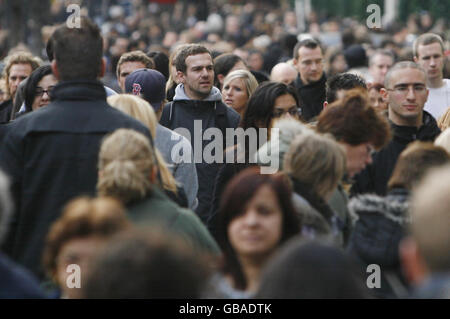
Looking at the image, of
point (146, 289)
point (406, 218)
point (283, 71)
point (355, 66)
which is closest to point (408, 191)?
point (406, 218)

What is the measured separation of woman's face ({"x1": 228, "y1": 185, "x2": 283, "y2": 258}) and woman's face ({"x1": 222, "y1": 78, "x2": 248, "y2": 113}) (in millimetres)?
4818

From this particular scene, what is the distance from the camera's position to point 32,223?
16.5ft

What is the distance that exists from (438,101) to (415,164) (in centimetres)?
490

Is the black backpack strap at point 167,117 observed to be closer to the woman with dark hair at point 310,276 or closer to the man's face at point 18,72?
the man's face at point 18,72

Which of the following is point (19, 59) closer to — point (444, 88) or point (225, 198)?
point (444, 88)

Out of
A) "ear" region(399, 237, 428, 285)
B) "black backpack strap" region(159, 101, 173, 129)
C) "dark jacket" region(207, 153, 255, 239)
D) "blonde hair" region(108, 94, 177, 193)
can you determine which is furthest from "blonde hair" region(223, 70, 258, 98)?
"ear" region(399, 237, 428, 285)

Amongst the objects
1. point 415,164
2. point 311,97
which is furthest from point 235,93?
point 415,164

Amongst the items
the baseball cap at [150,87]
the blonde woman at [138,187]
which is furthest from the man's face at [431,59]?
the blonde woman at [138,187]

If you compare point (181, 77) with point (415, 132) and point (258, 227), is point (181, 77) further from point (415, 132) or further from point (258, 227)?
point (258, 227)

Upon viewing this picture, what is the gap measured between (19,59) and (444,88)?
169 inches

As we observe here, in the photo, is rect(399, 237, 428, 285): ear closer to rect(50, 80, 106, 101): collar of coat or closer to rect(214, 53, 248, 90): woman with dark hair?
rect(50, 80, 106, 101): collar of coat

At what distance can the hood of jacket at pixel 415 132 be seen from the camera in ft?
23.7

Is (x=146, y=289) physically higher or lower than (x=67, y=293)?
lower

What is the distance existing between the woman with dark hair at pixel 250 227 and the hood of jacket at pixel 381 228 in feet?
1.78
